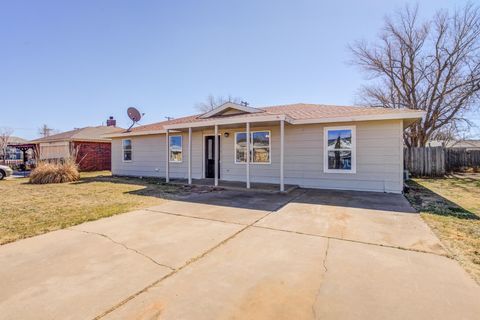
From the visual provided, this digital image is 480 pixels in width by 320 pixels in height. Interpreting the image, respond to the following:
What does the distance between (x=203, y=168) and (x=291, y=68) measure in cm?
803

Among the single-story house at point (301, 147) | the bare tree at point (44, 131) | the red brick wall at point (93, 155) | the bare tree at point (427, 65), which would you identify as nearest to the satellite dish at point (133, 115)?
the single-story house at point (301, 147)

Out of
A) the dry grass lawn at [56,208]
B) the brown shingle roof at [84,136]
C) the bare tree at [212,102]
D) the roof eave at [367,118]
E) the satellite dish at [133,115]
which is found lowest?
the dry grass lawn at [56,208]

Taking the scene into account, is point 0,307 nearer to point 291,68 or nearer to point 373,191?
point 373,191

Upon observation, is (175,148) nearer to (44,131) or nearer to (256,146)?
(256,146)

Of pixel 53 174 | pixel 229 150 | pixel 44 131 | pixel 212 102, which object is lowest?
pixel 53 174

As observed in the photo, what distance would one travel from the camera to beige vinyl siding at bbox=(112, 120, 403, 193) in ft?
27.6

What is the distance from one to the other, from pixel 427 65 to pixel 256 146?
698 inches

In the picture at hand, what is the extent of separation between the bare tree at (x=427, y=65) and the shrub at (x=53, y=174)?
22415mm

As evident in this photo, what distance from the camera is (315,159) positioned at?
951 cm

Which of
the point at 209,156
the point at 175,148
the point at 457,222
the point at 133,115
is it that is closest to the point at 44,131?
the point at 133,115

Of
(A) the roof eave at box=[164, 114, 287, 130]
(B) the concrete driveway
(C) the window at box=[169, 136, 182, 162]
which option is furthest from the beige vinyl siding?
(B) the concrete driveway

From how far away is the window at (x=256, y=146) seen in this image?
1045 cm

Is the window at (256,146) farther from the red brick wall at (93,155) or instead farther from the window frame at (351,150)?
the red brick wall at (93,155)

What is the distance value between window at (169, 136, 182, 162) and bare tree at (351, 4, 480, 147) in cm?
1703
